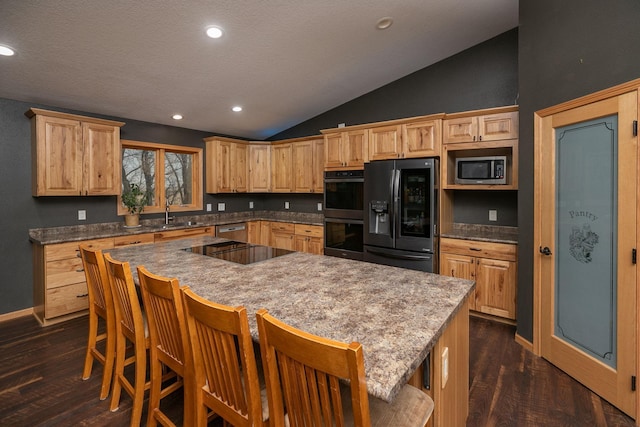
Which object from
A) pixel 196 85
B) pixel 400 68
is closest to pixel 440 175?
pixel 400 68

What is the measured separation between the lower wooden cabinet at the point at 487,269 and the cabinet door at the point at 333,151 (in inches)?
73.0

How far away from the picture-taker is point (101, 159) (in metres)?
3.80

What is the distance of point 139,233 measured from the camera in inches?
152

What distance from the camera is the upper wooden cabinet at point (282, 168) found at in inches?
213

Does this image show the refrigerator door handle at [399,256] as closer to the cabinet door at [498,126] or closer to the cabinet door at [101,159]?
the cabinet door at [498,126]

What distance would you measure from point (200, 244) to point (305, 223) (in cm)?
224

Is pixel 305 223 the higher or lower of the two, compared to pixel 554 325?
higher

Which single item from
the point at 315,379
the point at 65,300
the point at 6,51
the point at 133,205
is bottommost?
the point at 65,300

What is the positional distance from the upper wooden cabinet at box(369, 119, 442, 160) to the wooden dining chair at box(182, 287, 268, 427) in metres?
3.29

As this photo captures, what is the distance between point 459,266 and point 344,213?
1.63 metres

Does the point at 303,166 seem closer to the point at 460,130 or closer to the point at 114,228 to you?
the point at 460,130

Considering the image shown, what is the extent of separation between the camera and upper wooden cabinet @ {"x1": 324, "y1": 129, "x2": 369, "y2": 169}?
4266mm

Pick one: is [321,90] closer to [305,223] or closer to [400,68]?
[400,68]

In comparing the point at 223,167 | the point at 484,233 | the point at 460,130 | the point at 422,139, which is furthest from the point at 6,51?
the point at 484,233
